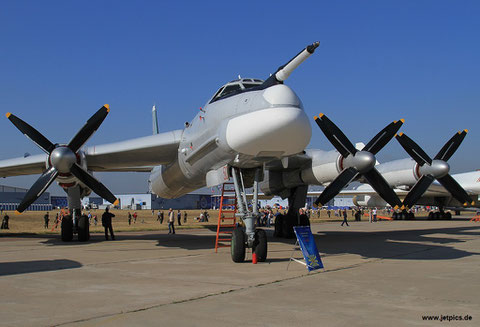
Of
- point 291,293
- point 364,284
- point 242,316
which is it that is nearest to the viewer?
point 242,316

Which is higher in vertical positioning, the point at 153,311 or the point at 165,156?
the point at 165,156

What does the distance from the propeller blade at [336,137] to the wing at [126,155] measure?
4.58 meters

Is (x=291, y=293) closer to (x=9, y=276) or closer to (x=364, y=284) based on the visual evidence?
(x=364, y=284)

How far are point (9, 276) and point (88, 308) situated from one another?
3.55m

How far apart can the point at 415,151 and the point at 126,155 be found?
11.0m

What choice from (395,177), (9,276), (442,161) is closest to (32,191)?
(9,276)

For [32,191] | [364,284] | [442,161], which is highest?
[442,161]

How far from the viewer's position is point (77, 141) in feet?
45.9

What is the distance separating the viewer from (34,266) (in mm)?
9453

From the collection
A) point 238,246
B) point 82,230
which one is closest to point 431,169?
point 238,246

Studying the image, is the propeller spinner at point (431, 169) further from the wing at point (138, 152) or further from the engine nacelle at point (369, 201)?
the engine nacelle at point (369, 201)

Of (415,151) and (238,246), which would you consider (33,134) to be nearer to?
(238,246)

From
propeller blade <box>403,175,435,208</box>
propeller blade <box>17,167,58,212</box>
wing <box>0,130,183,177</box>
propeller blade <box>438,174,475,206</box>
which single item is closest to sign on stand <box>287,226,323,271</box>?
wing <box>0,130,183,177</box>

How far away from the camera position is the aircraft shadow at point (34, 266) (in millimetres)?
8688
